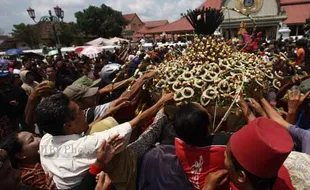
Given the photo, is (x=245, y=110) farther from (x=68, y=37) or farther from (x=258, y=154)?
(x=68, y=37)

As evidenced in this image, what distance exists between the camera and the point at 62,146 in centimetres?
192

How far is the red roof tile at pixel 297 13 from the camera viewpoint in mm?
30938

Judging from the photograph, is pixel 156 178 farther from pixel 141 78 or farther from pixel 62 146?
pixel 141 78

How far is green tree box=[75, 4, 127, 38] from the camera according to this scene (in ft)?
178

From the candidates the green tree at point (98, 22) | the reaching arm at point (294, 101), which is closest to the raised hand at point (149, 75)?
the reaching arm at point (294, 101)

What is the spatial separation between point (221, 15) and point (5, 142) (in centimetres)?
191

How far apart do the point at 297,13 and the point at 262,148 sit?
35767 mm

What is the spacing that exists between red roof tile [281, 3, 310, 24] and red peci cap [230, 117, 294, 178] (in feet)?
107

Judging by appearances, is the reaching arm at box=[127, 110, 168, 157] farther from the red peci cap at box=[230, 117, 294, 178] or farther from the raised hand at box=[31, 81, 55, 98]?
the raised hand at box=[31, 81, 55, 98]

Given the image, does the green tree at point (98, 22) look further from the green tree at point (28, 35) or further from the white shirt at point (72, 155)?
the white shirt at point (72, 155)

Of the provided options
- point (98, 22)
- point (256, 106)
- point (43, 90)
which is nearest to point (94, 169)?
point (256, 106)

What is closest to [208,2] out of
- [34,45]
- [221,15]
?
[34,45]

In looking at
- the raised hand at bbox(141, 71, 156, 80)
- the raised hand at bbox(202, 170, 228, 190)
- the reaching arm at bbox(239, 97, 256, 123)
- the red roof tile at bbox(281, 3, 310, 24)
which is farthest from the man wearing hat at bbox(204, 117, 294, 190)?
the red roof tile at bbox(281, 3, 310, 24)

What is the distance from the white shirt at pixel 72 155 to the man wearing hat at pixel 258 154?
28.8 inches
